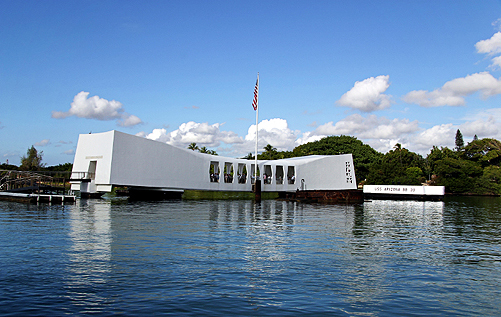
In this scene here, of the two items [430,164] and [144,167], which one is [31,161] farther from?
[430,164]

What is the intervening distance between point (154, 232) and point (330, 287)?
856cm

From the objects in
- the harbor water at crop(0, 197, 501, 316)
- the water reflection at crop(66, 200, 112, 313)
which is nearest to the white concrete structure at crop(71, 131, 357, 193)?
the water reflection at crop(66, 200, 112, 313)

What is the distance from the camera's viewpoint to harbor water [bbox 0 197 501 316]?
6613 mm

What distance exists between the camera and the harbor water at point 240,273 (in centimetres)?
661

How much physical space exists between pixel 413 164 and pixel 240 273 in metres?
83.2

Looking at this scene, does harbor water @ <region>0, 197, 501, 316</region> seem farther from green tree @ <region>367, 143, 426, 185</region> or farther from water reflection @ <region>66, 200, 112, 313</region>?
green tree @ <region>367, 143, 426, 185</region>

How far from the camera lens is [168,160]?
38.1m

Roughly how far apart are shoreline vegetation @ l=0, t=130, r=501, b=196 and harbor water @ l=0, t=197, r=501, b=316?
61.9m

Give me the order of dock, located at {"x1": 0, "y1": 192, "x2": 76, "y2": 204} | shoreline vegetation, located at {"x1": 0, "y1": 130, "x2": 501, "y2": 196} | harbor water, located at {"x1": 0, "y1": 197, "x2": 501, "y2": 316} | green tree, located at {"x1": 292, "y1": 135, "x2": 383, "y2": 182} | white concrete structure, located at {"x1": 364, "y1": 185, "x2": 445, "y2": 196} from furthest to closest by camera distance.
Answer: green tree, located at {"x1": 292, "y1": 135, "x2": 383, "y2": 182}
shoreline vegetation, located at {"x1": 0, "y1": 130, "x2": 501, "y2": 196}
white concrete structure, located at {"x1": 364, "y1": 185, "x2": 445, "y2": 196}
dock, located at {"x1": 0, "y1": 192, "x2": 76, "y2": 204}
harbor water, located at {"x1": 0, "y1": 197, "x2": 501, "y2": 316}

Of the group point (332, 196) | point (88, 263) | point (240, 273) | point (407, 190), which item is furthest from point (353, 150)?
point (88, 263)

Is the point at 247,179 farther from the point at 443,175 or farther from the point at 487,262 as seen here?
the point at 443,175

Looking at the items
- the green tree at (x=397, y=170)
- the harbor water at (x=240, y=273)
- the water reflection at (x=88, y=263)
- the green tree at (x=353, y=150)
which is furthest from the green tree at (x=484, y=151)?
the water reflection at (x=88, y=263)

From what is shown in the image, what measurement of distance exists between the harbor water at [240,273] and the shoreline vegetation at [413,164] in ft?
203

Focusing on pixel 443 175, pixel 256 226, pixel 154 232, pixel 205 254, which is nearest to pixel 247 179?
pixel 256 226
